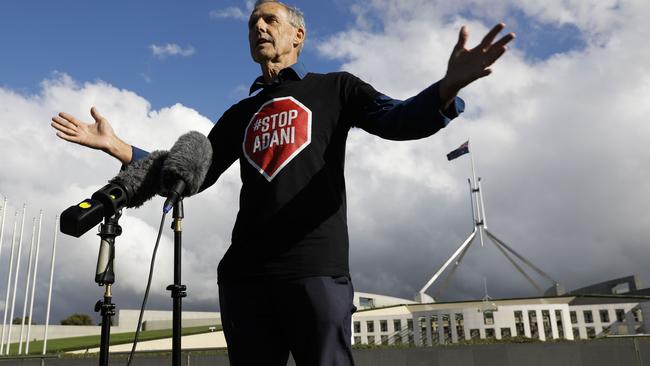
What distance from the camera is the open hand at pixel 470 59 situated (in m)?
1.71

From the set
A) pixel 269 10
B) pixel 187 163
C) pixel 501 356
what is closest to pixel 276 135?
pixel 187 163

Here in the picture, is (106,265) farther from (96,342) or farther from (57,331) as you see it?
(57,331)

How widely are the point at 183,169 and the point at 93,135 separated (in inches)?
27.3

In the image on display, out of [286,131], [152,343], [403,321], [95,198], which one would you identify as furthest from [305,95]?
[403,321]

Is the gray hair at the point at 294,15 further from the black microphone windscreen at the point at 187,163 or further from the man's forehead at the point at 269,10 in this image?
the black microphone windscreen at the point at 187,163

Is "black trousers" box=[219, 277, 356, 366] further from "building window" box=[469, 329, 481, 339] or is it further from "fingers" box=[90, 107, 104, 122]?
"building window" box=[469, 329, 481, 339]

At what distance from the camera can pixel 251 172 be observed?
2254mm

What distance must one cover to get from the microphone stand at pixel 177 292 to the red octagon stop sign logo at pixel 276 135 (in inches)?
15.1

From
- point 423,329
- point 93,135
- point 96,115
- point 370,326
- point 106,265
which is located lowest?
point 106,265

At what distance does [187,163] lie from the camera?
217 centimetres

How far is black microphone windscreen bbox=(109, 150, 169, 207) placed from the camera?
7.28 ft

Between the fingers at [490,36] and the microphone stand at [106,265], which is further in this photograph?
the microphone stand at [106,265]

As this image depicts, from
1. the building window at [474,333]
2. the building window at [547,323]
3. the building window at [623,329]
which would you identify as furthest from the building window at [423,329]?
the building window at [623,329]

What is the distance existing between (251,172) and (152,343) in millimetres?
26078
